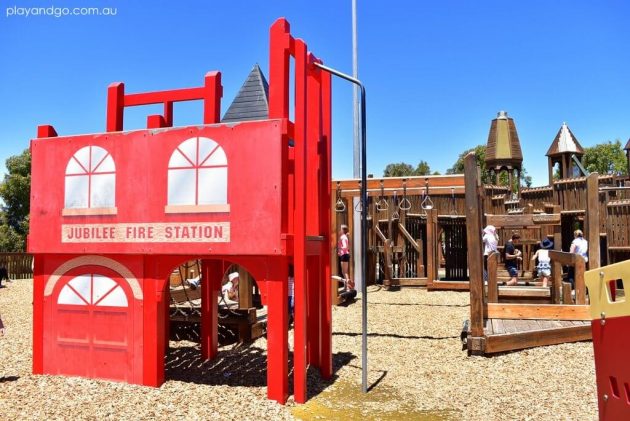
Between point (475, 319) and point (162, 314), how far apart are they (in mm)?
4317

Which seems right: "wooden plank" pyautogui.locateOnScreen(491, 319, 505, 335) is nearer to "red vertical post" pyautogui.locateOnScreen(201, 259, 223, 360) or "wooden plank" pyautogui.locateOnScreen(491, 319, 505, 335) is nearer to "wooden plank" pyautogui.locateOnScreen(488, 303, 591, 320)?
"wooden plank" pyautogui.locateOnScreen(488, 303, 591, 320)

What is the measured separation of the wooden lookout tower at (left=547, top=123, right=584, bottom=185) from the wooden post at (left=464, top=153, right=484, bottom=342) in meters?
24.4

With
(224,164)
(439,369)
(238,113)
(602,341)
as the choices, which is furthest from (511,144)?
(602,341)

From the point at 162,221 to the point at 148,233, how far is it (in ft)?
0.74

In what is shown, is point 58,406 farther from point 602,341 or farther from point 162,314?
point 602,341

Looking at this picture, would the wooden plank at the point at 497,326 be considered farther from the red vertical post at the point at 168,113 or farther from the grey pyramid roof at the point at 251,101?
the red vertical post at the point at 168,113

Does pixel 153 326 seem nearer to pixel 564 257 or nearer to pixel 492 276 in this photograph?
pixel 492 276

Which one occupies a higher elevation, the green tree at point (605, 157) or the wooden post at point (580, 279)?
the green tree at point (605, 157)

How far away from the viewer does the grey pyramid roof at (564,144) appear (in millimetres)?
30281

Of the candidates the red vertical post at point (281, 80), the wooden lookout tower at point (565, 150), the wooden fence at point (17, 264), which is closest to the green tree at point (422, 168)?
the wooden lookout tower at point (565, 150)

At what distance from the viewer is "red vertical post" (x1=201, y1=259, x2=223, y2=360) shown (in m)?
8.21

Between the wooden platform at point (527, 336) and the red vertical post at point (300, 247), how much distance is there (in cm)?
314

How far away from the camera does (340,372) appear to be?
7.70 meters

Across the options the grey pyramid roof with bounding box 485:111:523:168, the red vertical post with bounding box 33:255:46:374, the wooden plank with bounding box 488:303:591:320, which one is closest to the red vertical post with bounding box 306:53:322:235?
the red vertical post with bounding box 33:255:46:374
